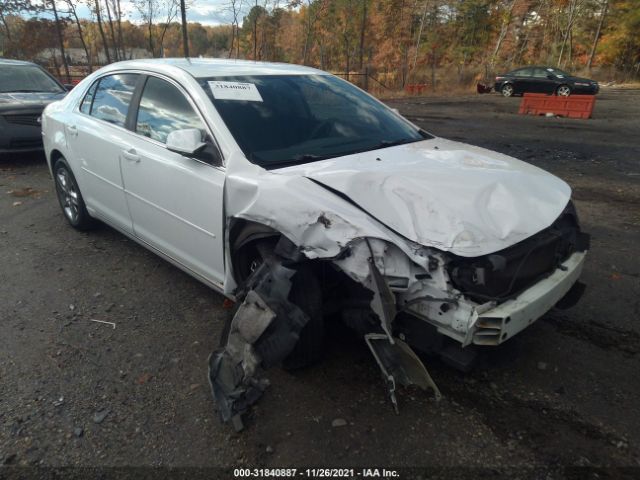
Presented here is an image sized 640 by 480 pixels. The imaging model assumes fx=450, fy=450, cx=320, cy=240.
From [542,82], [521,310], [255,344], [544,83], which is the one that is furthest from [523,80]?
[255,344]

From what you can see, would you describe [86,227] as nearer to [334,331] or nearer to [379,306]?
[334,331]

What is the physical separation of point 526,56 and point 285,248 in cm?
4847

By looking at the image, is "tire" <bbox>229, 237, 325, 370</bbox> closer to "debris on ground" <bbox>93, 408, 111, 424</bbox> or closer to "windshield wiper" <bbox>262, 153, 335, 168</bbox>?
"windshield wiper" <bbox>262, 153, 335, 168</bbox>

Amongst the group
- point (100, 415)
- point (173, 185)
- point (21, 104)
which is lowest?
point (100, 415)

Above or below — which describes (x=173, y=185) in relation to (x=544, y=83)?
below

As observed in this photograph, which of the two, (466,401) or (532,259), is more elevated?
(532,259)

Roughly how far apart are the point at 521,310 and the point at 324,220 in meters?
1.05

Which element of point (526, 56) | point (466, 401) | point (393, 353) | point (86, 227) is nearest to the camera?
point (393, 353)

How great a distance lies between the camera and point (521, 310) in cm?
217

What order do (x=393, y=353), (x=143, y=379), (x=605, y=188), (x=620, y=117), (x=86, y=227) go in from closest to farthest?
1. (x=393, y=353)
2. (x=143, y=379)
3. (x=86, y=227)
4. (x=605, y=188)
5. (x=620, y=117)

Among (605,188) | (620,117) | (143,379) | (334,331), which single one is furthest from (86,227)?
(620,117)

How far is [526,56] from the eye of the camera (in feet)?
141

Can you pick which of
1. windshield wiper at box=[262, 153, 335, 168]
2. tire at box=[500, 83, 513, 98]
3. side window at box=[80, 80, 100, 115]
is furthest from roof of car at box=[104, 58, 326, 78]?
tire at box=[500, 83, 513, 98]

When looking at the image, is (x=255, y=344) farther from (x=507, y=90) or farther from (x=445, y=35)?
(x=445, y=35)
